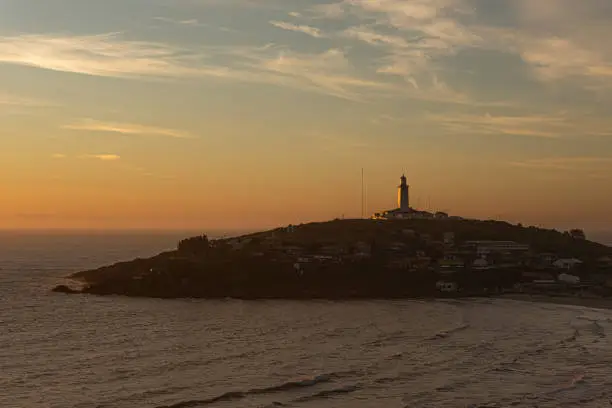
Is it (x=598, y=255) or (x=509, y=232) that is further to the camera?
(x=509, y=232)

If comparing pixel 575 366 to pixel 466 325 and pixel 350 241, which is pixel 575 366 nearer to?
pixel 466 325

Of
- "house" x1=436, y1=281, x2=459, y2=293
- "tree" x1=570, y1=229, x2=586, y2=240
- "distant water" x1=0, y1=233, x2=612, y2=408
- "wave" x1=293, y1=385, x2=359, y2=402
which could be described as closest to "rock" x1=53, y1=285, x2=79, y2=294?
"distant water" x1=0, y1=233, x2=612, y2=408

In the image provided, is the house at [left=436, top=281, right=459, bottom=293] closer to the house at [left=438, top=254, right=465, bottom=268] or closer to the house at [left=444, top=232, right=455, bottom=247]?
the house at [left=438, top=254, right=465, bottom=268]

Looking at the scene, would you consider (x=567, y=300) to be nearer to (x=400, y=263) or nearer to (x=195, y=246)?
(x=400, y=263)

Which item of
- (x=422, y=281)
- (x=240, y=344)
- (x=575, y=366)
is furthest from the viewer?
(x=422, y=281)

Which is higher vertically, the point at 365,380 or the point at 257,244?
the point at 257,244

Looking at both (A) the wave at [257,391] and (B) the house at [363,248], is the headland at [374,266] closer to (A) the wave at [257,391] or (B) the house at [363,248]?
(B) the house at [363,248]

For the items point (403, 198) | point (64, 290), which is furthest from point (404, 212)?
point (64, 290)

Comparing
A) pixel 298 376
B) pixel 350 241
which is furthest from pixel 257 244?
pixel 298 376
